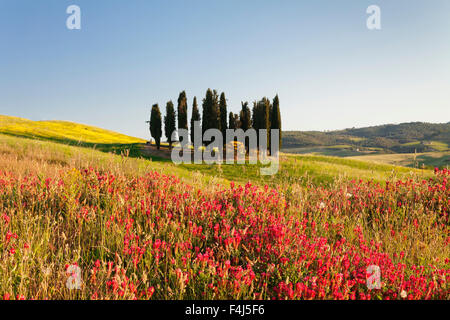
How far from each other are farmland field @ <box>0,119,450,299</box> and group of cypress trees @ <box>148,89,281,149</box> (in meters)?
31.5

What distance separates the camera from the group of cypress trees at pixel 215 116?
3656 centimetres

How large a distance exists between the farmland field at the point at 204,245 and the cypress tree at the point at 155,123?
115 feet

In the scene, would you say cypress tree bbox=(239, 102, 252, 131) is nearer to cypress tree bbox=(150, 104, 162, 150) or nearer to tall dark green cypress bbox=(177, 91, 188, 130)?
tall dark green cypress bbox=(177, 91, 188, 130)

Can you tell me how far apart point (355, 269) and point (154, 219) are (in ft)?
8.30

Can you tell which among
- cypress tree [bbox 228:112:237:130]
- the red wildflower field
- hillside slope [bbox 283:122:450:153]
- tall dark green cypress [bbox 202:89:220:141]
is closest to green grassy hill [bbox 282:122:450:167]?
hillside slope [bbox 283:122:450:153]

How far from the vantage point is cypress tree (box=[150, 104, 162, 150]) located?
39706mm

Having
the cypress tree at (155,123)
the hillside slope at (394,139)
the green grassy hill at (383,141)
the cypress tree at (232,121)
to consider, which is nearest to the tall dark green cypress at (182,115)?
the cypress tree at (155,123)

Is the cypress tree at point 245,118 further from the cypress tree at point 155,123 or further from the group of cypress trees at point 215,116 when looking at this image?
the cypress tree at point 155,123

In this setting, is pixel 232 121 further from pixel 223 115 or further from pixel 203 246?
pixel 203 246

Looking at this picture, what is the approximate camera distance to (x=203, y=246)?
314cm

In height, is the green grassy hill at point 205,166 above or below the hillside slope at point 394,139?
below
